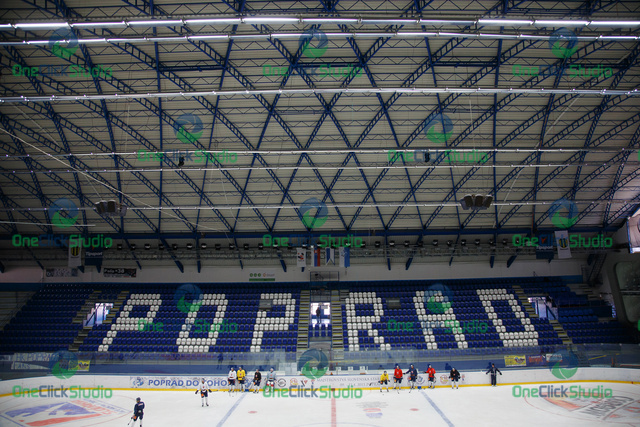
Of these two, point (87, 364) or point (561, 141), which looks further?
point (561, 141)

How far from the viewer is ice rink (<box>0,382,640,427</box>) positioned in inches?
757

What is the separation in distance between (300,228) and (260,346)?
34.4 feet

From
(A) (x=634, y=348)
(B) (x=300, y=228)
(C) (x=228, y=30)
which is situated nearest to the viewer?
(C) (x=228, y=30)

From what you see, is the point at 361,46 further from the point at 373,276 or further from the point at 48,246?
the point at 48,246

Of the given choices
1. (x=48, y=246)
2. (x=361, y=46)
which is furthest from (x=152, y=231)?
(x=361, y=46)

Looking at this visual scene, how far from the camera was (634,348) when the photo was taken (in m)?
26.4

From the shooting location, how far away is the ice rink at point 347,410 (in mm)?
19234

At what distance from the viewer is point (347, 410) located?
21.4m

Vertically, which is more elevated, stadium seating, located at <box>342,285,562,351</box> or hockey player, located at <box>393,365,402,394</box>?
stadium seating, located at <box>342,285,562,351</box>
